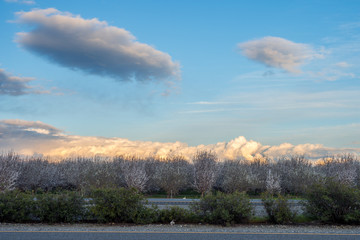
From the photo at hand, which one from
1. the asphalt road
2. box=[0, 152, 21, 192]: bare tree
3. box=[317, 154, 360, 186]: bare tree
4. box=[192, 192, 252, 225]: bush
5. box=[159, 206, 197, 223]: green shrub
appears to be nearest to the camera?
the asphalt road

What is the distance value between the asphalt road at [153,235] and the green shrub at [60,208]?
159cm

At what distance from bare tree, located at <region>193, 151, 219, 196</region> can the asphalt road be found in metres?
19.0

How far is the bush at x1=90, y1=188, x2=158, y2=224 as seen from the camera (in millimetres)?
11750

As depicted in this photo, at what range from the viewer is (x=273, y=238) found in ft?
31.9

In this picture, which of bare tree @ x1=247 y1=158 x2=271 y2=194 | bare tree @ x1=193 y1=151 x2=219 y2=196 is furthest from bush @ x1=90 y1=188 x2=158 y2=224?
bare tree @ x1=247 y1=158 x2=271 y2=194

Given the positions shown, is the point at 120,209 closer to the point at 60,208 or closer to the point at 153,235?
the point at 60,208

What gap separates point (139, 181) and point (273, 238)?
2132cm

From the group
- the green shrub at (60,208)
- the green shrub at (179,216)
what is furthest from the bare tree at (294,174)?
the green shrub at (60,208)

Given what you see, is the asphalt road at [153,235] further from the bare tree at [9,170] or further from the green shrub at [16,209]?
the bare tree at [9,170]

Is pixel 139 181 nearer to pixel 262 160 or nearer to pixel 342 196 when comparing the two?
pixel 262 160

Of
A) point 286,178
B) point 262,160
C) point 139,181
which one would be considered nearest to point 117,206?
point 139,181

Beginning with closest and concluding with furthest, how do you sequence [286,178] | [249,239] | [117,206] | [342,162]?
[249,239] → [117,206] → [286,178] → [342,162]

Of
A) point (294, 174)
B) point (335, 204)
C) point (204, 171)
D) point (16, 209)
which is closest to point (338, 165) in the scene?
point (294, 174)

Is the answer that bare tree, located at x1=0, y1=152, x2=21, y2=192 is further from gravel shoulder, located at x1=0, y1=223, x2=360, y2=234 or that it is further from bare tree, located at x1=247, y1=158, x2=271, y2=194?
bare tree, located at x1=247, y1=158, x2=271, y2=194
